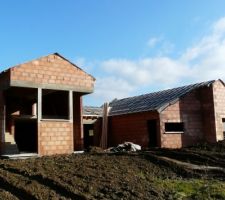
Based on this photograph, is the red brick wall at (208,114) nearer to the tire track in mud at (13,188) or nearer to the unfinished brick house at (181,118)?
the unfinished brick house at (181,118)

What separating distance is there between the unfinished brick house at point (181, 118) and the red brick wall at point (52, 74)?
664 cm

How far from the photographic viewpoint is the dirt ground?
8984mm

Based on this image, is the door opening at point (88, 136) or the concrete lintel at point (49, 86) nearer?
the concrete lintel at point (49, 86)

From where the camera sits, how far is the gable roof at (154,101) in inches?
953

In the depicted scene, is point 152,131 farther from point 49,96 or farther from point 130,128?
point 49,96

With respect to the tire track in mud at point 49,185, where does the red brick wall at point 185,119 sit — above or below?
above

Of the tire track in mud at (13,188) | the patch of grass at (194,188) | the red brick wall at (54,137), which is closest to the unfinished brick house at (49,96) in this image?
the red brick wall at (54,137)

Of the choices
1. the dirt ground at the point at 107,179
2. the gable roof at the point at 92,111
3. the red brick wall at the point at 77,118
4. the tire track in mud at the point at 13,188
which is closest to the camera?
the tire track in mud at the point at 13,188

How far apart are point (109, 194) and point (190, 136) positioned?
16.2m

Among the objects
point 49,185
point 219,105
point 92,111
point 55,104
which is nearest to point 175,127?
point 219,105

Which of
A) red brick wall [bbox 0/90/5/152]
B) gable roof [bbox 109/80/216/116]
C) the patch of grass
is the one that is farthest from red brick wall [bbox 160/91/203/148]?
the patch of grass

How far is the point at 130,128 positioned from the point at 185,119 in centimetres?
390

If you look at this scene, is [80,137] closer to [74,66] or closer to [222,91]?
[74,66]

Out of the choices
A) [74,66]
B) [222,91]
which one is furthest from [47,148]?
[222,91]
